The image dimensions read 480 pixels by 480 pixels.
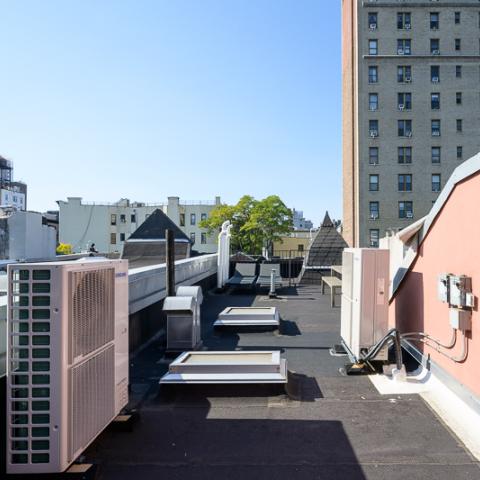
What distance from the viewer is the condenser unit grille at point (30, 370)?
356 centimetres

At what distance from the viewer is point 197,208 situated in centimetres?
7875

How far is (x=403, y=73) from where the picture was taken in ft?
158

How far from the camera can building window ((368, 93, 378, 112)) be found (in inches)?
1884

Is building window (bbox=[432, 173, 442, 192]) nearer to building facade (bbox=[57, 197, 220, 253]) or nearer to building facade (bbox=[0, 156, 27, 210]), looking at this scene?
building facade (bbox=[57, 197, 220, 253])

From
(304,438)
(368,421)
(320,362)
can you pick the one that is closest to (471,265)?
(368,421)

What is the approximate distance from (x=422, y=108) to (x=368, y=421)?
48395 millimetres

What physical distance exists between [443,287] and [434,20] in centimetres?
5178

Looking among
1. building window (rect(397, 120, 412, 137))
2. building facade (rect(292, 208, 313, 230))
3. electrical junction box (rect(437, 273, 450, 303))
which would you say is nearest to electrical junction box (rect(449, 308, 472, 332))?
electrical junction box (rect(437, 273, 450, 303))

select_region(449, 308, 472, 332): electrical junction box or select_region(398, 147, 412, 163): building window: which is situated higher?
select_region(398, 147, 412, 163): building window

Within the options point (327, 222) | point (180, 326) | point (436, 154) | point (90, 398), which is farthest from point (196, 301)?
point (436, 154)

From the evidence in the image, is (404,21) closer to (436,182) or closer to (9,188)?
(436,182)

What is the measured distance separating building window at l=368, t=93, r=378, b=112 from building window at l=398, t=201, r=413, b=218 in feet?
33.1

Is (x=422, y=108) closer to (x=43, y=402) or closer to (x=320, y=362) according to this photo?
(x=320, y=362)

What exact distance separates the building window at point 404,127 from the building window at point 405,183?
4.20 m
